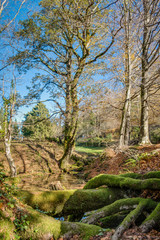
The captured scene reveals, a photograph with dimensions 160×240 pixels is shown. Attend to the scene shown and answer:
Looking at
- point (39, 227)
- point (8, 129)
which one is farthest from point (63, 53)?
point (39, 227)

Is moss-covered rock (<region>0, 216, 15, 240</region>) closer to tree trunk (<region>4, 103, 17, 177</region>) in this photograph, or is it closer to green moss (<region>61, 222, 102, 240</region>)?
green moss (<region>61, 222, 102, 240</region>)

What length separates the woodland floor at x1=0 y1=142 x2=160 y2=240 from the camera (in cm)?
745

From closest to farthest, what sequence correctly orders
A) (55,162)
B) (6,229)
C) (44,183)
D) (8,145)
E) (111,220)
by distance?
(6,229)
(111,220)
(44,183)
(8,145)
(55,162)

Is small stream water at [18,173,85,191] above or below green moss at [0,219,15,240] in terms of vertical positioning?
below

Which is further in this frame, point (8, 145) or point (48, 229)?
point (8, 145)

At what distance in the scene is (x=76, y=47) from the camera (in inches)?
583

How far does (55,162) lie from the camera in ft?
48.8

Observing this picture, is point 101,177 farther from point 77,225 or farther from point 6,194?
point 6,194

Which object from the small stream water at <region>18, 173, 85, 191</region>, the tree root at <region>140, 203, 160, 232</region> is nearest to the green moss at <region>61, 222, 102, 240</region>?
the tree root at <region>140, 203, 160, 232</region>

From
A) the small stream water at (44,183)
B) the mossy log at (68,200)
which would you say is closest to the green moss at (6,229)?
the mossy log at (68,200)

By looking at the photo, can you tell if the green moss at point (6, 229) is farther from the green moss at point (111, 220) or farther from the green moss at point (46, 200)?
the green moss at point (111, 220)

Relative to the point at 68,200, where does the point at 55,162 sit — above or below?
below

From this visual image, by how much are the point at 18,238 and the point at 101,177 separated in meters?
2.60

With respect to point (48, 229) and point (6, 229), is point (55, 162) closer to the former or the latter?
point (48, 229)
